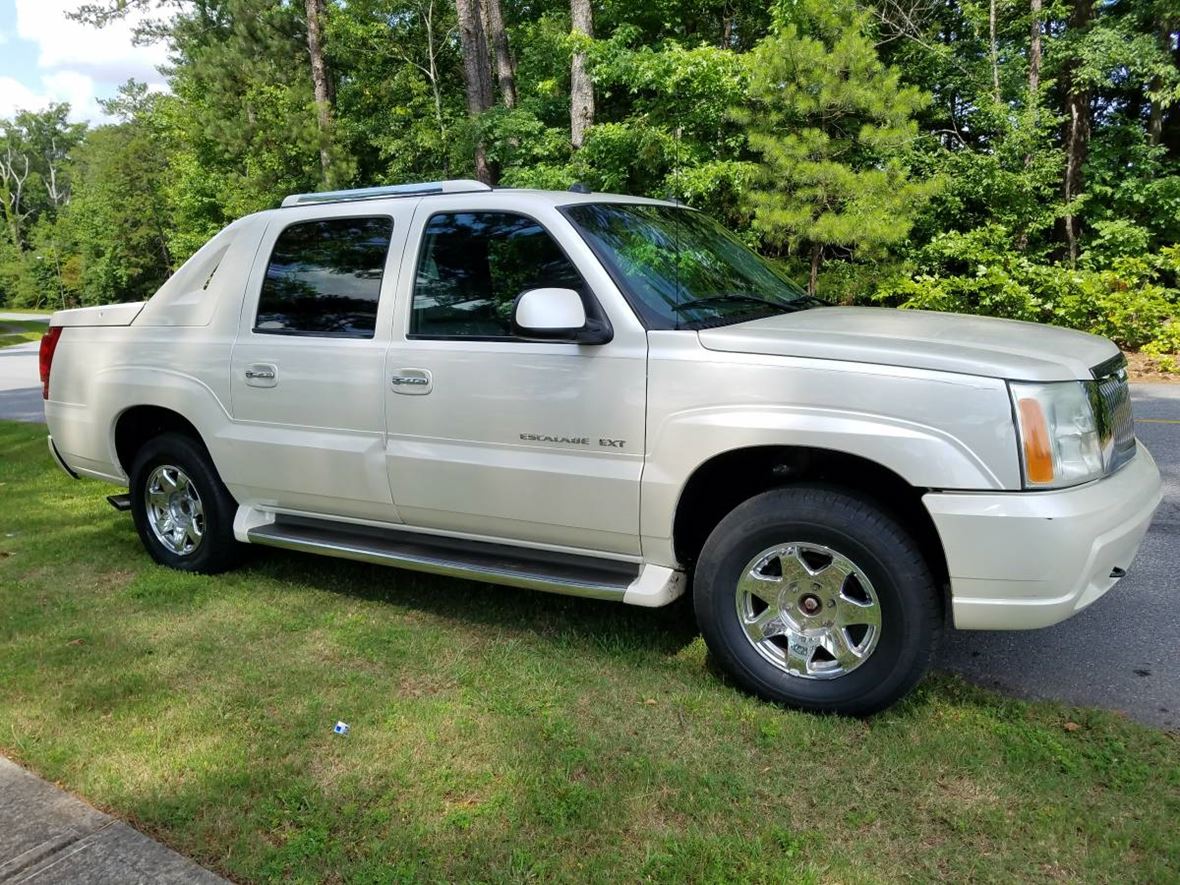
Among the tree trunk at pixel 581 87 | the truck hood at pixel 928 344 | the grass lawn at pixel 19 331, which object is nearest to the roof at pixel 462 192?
the truck hood at pixel 928 344

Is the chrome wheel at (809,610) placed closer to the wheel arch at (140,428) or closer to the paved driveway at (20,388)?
the wheel arch at (140,428)

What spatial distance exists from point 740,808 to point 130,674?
8.71 feet

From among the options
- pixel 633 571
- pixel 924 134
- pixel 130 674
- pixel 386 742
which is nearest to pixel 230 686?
pixel 130 674

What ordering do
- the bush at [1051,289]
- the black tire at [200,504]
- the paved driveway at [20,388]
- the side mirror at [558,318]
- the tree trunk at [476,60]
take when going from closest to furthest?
1. the side mirror at [558,318]
2. the black tire at [200,504]
3. the paved driveway at [20,388]
4. the bush at [1051,289]
5. the tree trunk at [476,60]

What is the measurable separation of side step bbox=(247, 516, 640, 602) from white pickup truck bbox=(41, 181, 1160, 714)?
15mm

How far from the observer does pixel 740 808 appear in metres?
2.79

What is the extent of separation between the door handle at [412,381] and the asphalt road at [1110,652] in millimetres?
2512

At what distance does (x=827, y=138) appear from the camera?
13.5m

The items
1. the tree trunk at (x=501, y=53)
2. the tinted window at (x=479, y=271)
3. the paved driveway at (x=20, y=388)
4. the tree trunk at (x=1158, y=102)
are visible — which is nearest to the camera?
the tinted window at (x=479, y=271)

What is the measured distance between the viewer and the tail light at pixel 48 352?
552 centimetres

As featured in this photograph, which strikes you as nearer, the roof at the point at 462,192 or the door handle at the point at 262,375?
the roof at the point at 462,192

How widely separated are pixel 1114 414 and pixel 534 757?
2442 millimetres

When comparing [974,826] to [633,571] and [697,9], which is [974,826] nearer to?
[633,571]

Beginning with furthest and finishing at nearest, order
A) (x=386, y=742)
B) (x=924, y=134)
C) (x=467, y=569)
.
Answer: (x=924, y=134) → (x=467, y=569) → (x=386, y=742)
